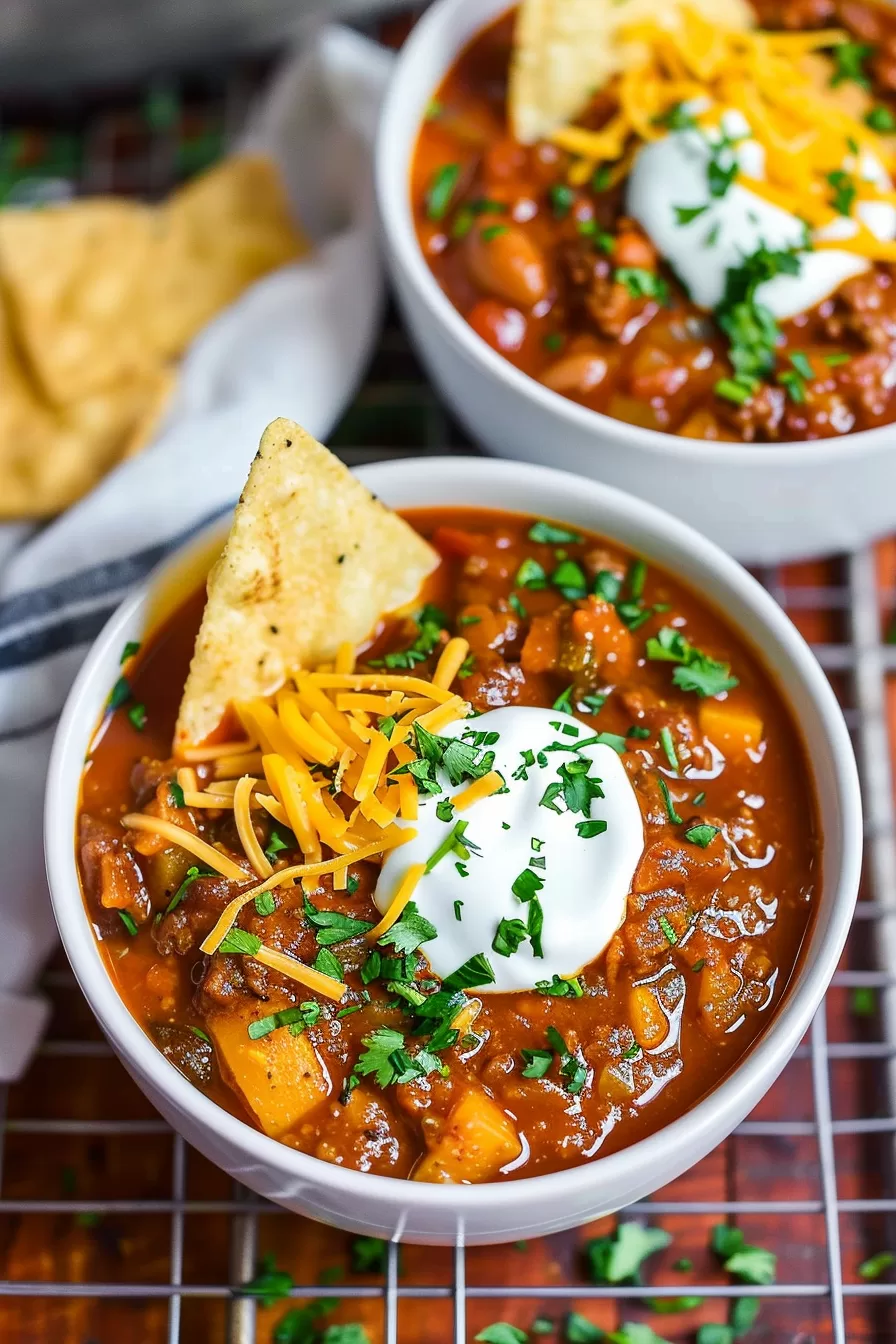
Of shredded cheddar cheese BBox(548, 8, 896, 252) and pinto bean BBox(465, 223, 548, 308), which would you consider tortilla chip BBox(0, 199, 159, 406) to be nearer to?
pinto bean BBox(465, 223, 548, 308)

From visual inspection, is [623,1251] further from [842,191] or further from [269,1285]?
[842,191]

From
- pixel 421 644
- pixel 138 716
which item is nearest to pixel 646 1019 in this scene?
pixel 421 644

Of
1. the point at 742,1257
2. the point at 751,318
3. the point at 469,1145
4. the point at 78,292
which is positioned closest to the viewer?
the point at 469,1145

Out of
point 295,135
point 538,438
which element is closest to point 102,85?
point 295,135

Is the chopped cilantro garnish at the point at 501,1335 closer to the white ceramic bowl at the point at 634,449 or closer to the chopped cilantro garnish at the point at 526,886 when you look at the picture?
the chopped cilantro garnish at the point at 526,886

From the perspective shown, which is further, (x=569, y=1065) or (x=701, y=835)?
(x=701, y=835)

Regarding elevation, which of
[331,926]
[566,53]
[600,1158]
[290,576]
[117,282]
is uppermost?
[566,53]
